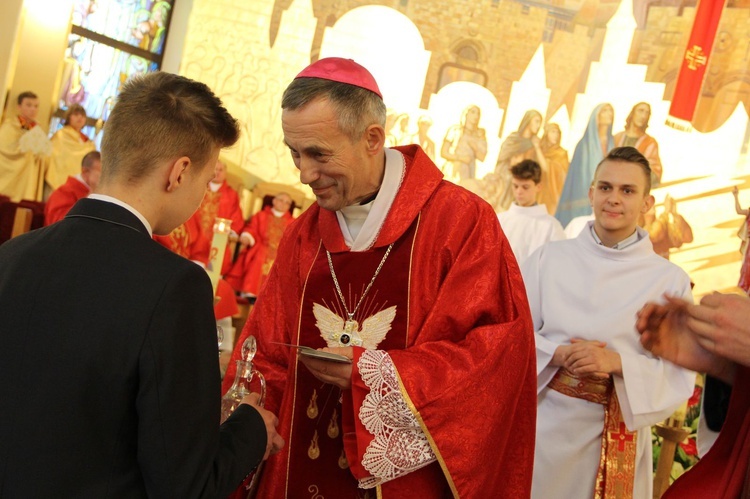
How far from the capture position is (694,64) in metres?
11.1

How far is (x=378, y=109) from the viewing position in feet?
9.16

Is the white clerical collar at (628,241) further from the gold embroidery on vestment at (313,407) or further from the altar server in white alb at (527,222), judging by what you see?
the altar server in white alb at (527,222)

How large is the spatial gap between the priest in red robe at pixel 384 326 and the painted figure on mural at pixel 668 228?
8.66 m

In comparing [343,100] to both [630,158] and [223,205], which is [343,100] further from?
[223,205]

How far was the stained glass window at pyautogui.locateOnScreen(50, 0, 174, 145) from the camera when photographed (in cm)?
1269

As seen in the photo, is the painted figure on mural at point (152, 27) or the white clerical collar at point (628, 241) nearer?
the white clerical collar at point (628, 241)

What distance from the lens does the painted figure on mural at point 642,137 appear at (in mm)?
11227

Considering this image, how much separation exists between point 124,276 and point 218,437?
0.42 meters

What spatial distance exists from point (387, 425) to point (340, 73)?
112 centimetres

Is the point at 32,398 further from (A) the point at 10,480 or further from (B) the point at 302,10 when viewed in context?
(B) the point at 302,10

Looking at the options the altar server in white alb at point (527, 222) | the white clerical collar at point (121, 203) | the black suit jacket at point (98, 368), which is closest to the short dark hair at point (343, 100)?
the white clerical collar at point (121, 203)

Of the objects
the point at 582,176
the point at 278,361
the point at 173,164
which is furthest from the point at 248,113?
the point at 173,164

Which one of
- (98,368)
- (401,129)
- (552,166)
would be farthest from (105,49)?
(98,368)

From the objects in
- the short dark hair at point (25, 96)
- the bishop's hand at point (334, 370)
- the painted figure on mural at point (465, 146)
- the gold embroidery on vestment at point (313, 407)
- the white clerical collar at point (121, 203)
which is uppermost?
the painted figure on mural at point (465, 146)
